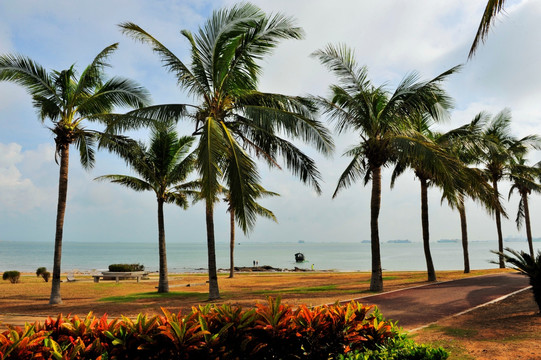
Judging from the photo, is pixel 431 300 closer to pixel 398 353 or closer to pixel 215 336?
pixel 398 353

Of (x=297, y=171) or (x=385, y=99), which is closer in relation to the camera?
(x=297, y=171)

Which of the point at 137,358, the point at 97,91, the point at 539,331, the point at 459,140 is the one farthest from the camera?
the point at 459,140

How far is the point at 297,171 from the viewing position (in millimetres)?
13195

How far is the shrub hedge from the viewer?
3.46 metres

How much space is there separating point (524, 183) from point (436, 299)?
69.7ft

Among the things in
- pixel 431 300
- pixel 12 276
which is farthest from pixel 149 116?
pixel 12 276

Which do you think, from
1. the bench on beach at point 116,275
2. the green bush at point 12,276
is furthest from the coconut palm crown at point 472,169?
the green bush at point 12,276

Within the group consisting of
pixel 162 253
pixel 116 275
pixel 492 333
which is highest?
pixel 162 253

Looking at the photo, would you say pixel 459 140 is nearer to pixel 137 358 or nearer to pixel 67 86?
pixel 67 86

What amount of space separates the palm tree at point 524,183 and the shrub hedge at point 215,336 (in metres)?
26.8

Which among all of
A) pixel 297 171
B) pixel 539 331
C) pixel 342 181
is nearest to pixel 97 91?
pixel 297 171

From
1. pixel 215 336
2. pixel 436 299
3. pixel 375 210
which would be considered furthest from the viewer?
pixel 375 210

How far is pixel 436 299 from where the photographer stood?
40.8 ft

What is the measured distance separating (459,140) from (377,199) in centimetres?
619
